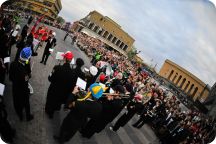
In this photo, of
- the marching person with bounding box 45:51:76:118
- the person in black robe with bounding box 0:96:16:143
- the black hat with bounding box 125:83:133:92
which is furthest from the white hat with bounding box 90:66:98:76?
the person in black robe with bounding box 0:96:16:143

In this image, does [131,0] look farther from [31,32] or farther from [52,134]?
[52,134]

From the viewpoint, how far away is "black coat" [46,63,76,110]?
410cm

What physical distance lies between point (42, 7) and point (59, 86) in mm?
1300

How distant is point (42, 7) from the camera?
429cm

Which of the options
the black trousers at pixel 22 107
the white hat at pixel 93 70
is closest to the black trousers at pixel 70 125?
the black trousers at pixel 22 107

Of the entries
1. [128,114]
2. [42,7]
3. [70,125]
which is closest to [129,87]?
[128,114]

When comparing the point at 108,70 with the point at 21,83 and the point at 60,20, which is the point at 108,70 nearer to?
the point at 60,20

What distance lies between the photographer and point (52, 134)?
4.27 meters

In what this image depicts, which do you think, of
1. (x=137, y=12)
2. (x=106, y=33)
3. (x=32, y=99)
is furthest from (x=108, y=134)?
(x=137, y=12)

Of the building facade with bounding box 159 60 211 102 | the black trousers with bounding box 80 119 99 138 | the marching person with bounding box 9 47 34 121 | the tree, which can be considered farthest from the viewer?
the black trousers with bounding box 80 119 99 138

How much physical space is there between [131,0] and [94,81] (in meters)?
1.39

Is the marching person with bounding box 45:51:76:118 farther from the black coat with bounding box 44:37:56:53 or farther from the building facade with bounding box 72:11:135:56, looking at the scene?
the building facade with bounding box 72:11:135:56

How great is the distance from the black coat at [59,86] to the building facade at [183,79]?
1.45m

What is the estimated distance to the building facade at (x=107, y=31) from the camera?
3.94 meters
